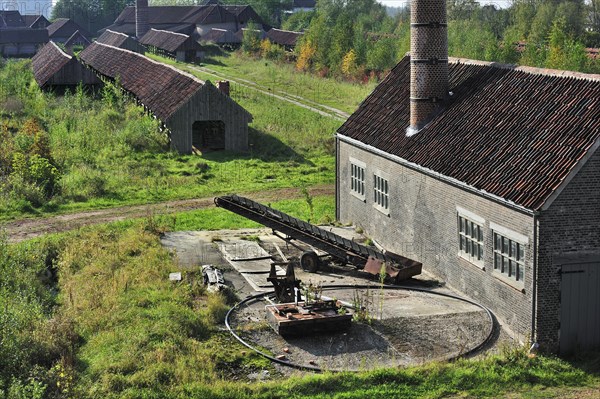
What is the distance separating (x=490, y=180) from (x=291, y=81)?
174ft

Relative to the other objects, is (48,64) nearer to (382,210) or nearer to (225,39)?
(225,39)

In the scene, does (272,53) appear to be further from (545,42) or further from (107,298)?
(107,298)

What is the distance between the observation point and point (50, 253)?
25297 millimetres

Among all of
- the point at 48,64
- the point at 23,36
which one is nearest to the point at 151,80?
the point at 48,64

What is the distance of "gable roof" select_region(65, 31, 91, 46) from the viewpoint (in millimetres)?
113250

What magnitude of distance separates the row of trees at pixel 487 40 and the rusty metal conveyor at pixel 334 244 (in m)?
36.9

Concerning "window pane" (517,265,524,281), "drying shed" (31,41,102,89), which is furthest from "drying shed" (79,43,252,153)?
"window pane" (517,265,524,281)

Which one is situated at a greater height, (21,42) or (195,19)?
(195,19)

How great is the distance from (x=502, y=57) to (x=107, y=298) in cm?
4946

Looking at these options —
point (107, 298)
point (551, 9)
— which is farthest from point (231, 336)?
point (551, 9)

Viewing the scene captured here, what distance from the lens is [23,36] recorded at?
4245 inches

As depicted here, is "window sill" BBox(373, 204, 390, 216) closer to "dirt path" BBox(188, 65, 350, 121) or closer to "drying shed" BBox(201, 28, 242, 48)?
"dirt path" BBox(188, 65, 350, 121)

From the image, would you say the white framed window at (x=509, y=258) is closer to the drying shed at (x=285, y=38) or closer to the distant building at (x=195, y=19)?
the drying shed at (x=285, y=38)

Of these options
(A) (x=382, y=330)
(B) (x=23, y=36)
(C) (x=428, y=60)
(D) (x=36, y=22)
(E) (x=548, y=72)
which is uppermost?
(D) (x=36, y=22)
